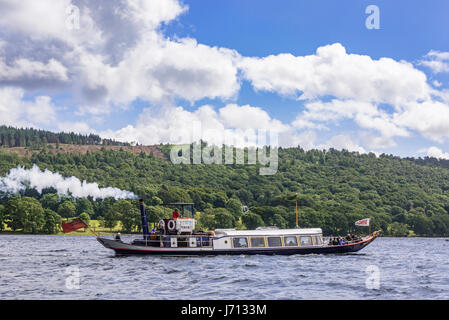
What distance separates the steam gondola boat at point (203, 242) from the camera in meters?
76.9

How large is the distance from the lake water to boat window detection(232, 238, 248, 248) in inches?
99.6

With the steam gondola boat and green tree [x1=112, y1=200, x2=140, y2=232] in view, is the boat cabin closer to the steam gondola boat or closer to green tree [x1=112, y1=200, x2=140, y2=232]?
the steam gondola boat

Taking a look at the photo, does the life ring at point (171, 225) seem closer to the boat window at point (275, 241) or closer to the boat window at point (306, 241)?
the boat window at point (275, 241)

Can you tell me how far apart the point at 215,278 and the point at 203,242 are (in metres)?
24.1

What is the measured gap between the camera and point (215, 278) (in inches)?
2130

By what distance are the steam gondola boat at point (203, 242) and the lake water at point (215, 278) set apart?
1.88 metres

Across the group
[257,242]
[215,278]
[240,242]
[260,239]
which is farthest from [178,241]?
[215,278]

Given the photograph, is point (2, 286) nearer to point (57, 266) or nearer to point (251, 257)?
point (57, 266)

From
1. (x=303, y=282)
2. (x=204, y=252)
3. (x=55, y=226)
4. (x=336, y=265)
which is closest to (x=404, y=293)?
(x=303, y=282)

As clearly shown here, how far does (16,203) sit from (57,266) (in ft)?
485

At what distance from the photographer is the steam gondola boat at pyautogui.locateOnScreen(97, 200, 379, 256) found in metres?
76.9

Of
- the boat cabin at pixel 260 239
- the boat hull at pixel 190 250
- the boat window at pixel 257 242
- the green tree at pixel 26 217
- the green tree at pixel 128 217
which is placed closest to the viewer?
the boat hull at pixel 190 250

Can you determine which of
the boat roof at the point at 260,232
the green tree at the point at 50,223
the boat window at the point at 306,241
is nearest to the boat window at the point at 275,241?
the boat roof at the point at 260,232

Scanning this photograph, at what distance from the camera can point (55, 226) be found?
199 meters
